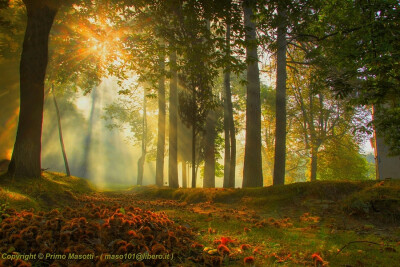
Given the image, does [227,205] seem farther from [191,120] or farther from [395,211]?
[191,120]

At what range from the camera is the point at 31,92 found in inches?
303

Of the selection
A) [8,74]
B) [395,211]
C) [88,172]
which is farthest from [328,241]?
[88,172]

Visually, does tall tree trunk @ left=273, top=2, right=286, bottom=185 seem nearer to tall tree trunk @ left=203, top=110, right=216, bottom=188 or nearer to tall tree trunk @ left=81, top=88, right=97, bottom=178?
tall tree trunk @ left=203, top=110, right=216, bottom=188

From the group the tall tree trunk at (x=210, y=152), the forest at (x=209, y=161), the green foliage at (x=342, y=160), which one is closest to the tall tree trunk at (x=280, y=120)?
the forest at (x=209, y=161)

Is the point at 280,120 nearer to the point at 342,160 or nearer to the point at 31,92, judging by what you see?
the point at 31,92

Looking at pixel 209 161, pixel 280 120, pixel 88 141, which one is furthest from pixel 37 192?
pixel 88 141

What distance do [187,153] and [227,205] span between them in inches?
623

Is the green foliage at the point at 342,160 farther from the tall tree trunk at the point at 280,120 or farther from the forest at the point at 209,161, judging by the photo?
the tall tree trunk at the point at 280,120

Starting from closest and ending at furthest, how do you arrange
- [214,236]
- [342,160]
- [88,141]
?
[214,236]
[342,160]
[88,141]

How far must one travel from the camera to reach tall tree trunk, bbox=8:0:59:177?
7519 millimetres

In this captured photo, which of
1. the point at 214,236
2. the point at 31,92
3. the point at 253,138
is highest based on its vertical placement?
Answer: the point at 31,92

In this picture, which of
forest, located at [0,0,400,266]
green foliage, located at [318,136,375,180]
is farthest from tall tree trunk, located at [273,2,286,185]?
green foliage, located at [318,136,375,180]

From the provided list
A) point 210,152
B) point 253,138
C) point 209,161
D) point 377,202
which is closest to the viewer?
point 377,202

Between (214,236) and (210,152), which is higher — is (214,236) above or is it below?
below
